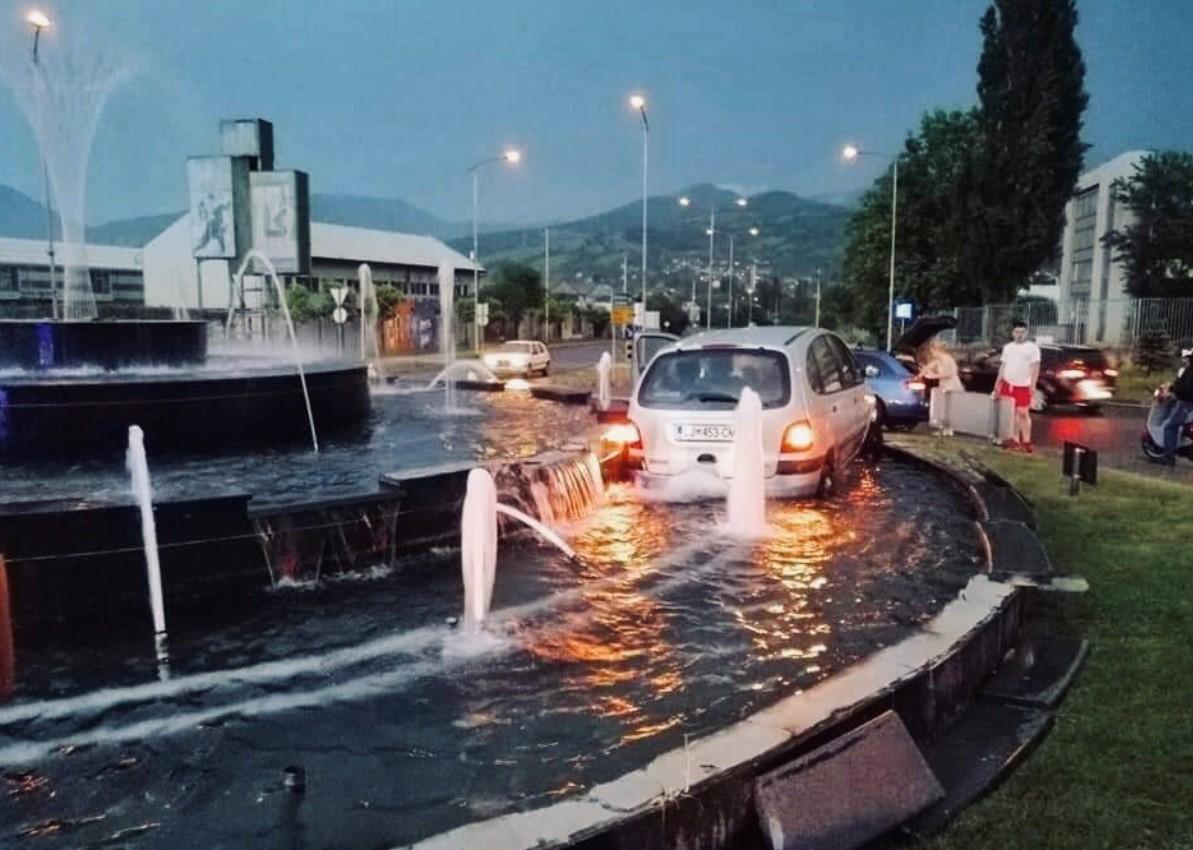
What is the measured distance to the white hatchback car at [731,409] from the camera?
9727mm

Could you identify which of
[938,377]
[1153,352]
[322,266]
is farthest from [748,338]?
[322,266]

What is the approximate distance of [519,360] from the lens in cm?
3766

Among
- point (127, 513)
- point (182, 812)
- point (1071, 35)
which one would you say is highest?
point (1071, 35)

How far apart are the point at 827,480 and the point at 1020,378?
686cm

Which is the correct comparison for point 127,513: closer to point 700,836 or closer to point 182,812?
point 182,812

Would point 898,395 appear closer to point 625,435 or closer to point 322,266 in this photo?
point 625,435

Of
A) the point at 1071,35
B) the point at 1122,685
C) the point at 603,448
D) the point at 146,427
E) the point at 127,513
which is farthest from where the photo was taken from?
the point at 1071,35

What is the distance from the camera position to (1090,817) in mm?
3791

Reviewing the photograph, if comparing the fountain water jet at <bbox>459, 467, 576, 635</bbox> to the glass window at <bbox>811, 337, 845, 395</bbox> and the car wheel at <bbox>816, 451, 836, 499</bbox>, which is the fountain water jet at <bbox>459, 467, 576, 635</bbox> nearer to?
the car wheel at <bbox>816, 451, 836, 499</bbox>

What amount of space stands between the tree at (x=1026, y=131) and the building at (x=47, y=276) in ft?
132

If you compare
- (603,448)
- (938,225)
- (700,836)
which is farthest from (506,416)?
(938,225)

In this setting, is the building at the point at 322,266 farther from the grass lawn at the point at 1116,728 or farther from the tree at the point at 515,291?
the grass lawn at the point at 1116,728

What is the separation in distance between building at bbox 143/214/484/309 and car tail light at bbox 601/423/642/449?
164ft

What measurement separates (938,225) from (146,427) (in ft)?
178
